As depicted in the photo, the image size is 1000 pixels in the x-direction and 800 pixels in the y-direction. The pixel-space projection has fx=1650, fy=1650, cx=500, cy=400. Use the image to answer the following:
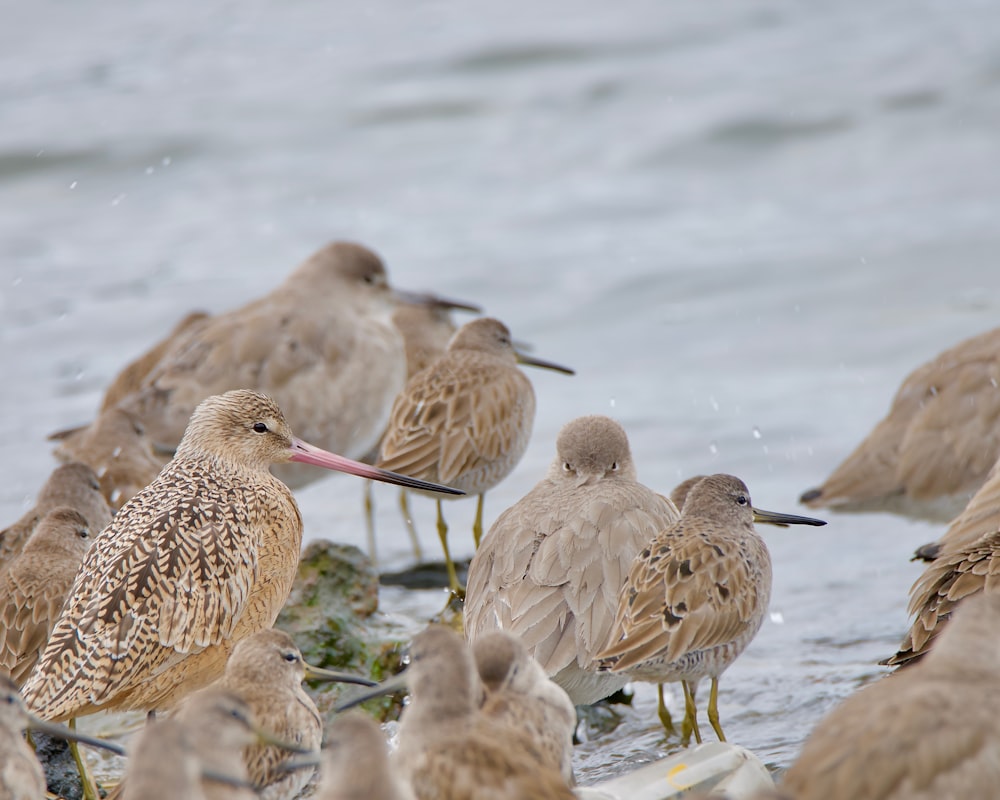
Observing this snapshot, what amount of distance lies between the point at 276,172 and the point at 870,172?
20.8 feet

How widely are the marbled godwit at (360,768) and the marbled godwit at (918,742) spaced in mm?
967

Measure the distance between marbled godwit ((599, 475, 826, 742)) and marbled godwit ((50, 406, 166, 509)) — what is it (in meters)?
3.10

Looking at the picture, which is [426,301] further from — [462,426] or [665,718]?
[665,718]

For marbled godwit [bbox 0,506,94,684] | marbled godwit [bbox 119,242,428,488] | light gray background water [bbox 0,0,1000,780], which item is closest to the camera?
marbled godwit [bbox 0,506,94,684]

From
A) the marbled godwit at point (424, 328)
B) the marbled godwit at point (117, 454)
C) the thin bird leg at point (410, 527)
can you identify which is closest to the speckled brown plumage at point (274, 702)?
the marbled godwit at point (117, 454)

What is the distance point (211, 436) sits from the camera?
6270 millimetres

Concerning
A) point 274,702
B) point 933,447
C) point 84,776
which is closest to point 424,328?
point 933,447

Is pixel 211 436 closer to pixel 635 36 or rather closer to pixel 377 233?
pixel 377 233

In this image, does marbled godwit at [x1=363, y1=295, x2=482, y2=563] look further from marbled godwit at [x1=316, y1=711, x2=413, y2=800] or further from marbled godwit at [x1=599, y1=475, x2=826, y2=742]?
marbled godwit at [x1=316, y1=711, x2=413, y2=800]

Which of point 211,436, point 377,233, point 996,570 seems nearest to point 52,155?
point 377,233

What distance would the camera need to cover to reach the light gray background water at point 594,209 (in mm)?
9938

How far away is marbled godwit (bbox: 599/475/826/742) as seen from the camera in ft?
17.8

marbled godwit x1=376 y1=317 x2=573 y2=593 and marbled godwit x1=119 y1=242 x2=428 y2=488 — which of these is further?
marbled godwit x1=119 y1=242 x2=428 y2=488

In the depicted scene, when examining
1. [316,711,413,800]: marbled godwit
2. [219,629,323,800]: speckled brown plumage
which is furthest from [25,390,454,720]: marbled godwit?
[316,711,413,800]: marbled godwit
